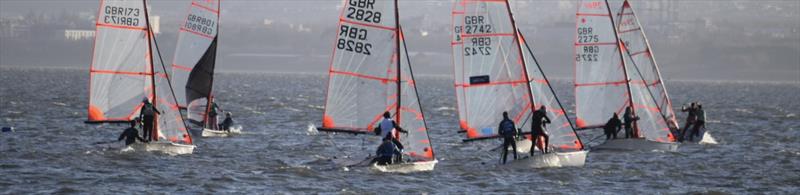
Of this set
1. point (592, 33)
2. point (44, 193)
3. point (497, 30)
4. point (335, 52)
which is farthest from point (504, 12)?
point (44, 193)

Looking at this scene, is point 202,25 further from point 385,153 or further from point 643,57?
point 385,153

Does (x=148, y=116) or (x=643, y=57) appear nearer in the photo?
(x=148, y=116)

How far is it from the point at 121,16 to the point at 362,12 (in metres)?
8.72

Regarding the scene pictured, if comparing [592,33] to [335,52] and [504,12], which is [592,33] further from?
[335,52]

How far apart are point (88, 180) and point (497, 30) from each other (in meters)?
12.2

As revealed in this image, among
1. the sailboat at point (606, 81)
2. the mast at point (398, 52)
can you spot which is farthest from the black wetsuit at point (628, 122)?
the mast at point (398, 52)

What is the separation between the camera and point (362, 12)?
4084cm

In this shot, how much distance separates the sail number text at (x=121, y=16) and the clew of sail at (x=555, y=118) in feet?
36.0

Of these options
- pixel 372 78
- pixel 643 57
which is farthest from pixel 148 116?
pixel 643 57

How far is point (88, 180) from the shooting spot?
127 ft

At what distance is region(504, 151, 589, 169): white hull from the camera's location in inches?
1690

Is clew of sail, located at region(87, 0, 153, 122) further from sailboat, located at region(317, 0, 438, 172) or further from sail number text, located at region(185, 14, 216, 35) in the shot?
sail number text, located at region(185, 14, 216, 35)

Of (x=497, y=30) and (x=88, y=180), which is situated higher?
(x=497, y=30)

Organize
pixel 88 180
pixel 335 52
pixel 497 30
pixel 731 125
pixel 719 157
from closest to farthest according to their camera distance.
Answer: pixel 88 180
pixel 335 52
pixel 497 30
pixel 719 157
pixel 731 125
